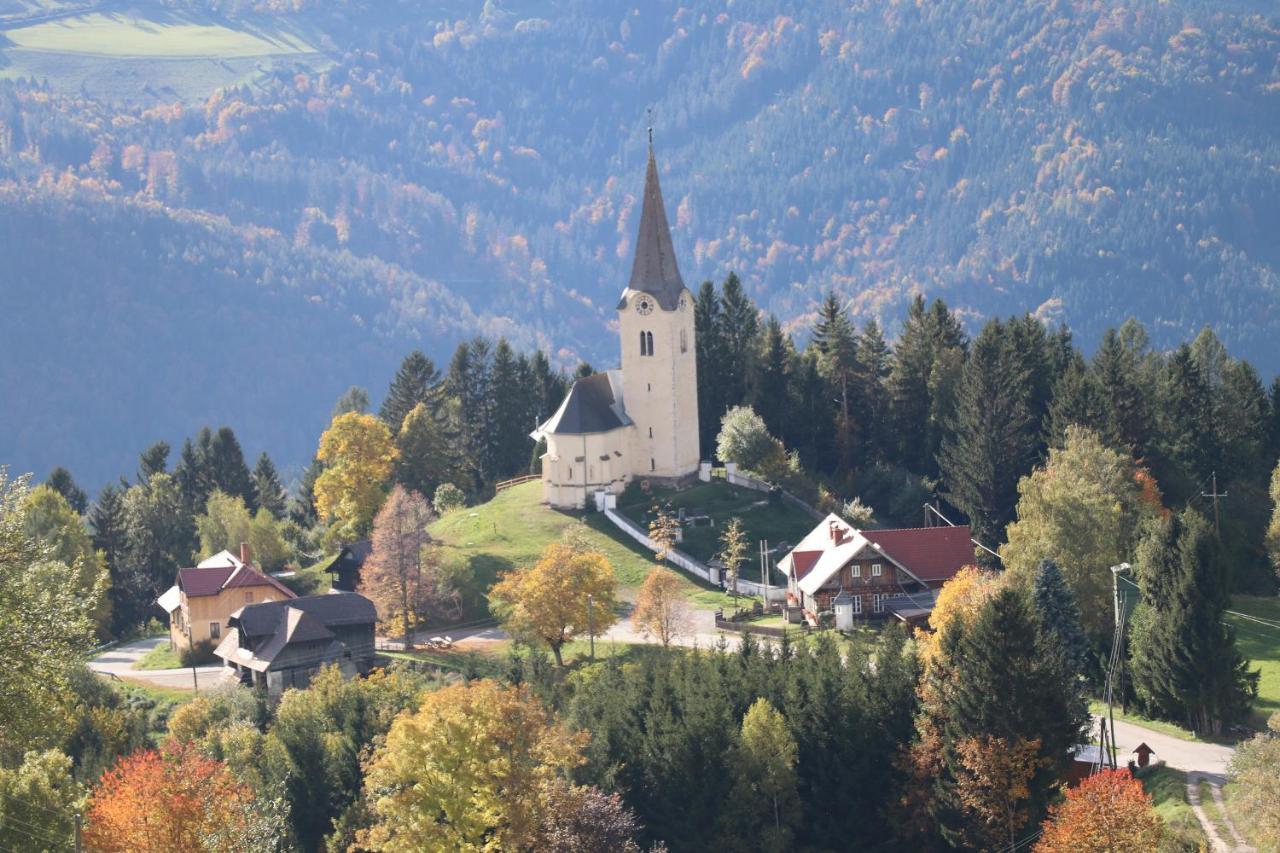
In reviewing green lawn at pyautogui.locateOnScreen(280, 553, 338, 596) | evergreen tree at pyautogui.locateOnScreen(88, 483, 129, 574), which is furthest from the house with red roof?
evergreen tree at pyautogui.locateOnScreen(88, 483, 129, 574)

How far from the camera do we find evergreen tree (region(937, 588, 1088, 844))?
53.5 metres

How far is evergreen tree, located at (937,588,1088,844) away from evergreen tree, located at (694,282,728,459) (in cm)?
4812

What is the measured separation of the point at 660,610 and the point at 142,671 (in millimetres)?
24120

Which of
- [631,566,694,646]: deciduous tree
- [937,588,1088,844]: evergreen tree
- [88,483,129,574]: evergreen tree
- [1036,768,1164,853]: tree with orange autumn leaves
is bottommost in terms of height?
[1036,768,1164,853]: tree with orange autumn leaves

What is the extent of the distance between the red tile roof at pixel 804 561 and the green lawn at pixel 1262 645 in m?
16.5

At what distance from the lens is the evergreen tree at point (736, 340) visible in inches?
4097

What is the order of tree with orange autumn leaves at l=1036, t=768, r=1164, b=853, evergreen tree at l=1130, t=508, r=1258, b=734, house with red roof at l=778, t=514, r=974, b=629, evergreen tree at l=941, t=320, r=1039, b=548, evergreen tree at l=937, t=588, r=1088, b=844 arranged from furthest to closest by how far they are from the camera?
evergreen tree at l=941, t=320, r=1039, b=548 → house with red roof at l=778, t=514, r=974, b=629 → evergreen tree at l=1130, t=508, r=1258, b=734 → evergreen tree at l=937, t=588, r=1088, b=844 → tree with orange autumn leaves at l=1036, t=768, r=1164, b=853

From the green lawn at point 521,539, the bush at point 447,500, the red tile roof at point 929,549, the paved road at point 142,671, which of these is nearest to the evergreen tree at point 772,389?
the green lawn at point 521,539

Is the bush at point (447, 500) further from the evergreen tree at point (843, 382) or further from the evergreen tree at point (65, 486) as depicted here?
the evergreen tree at point (65, 486)

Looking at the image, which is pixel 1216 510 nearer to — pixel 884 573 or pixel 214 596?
pixel 884 573

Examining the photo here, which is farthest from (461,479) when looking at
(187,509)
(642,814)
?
(642,814)

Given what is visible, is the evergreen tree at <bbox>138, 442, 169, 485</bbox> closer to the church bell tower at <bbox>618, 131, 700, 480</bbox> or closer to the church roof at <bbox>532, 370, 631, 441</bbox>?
the church roof at <bbox>532, 370, 631, 441</bbox>

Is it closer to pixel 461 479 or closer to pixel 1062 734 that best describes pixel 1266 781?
pixel 1062 734

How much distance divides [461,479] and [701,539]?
70.6ft
